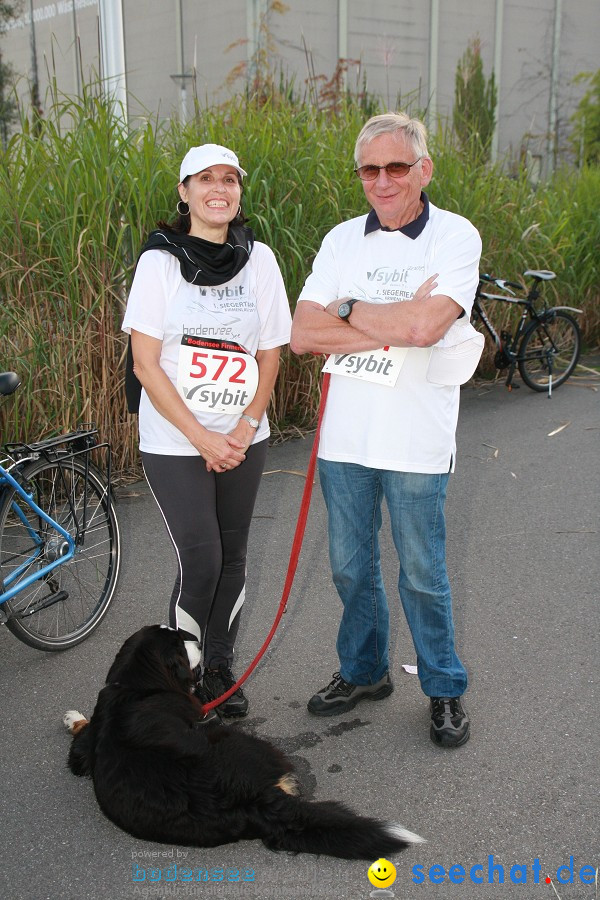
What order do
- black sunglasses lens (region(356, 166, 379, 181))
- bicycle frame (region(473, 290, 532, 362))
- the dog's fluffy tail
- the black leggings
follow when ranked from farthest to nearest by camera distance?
bicycle frame (region(473, 290, 532, 362)), the black leggings, black sunglasses lens (region(356, 166, 379, 181)), the dog's fluffy tail

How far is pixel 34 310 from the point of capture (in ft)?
18.4

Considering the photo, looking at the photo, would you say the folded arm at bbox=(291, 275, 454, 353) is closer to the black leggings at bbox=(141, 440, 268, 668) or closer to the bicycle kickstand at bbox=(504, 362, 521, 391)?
the black leggings at bbox=(141, 440, 268, 668)

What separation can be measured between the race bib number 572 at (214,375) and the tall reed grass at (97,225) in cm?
269

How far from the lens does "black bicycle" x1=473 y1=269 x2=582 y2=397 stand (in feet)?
28.5

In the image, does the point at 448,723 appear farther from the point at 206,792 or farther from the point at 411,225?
the point at 411,225

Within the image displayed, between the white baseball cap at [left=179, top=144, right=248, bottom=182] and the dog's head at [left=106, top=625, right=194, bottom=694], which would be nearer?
the dog's head at [left=106, top=625, right=194, bottom=694]

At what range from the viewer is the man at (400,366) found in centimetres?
288

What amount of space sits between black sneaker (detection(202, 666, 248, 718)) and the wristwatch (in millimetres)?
1524

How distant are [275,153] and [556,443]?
3.34 metres
